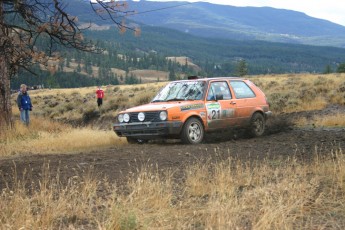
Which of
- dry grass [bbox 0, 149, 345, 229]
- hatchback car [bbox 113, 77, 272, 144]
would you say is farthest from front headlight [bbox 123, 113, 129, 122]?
dry grass [bbox 0, 149, 345, 229]

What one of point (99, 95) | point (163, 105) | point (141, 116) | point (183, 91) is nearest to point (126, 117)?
point (141, 116)

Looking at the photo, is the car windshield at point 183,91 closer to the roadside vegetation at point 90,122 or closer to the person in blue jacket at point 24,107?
the roadside vegetation at point 90,122

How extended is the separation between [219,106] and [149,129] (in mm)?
1982

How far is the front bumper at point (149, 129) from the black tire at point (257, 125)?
2.76 metres

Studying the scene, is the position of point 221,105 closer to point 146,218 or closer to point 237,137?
point 237,137

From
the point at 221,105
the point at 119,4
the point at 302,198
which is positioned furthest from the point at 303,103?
the point at 302,198

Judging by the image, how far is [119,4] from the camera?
24.5ft

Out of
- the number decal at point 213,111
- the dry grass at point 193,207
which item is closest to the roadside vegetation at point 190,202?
the dry grass at point 193,207

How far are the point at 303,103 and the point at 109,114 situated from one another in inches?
459

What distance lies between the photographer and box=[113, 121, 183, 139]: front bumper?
437 inches

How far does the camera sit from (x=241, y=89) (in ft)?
43.4

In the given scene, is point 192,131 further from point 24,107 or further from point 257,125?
point 24,107

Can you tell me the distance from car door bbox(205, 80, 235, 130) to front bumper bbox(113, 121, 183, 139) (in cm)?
112

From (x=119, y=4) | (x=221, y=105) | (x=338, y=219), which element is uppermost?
(x=119, y=4)
